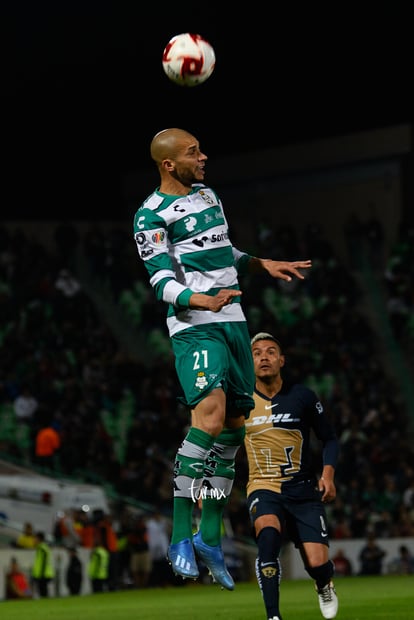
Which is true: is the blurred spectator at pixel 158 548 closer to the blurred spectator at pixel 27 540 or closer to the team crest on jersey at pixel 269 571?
the blurred spectator at pixel 27 540

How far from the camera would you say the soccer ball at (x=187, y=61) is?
8734 mm

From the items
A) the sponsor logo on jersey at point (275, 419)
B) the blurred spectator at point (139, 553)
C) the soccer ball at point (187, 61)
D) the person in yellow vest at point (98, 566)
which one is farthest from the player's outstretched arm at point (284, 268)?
the blurred spectator at point (139, 553)

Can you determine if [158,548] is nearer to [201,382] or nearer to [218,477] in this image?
[218,477]

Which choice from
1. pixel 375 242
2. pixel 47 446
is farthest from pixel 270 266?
pixel 375 242

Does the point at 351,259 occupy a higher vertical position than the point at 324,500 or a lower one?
higher

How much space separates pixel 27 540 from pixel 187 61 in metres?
15.3

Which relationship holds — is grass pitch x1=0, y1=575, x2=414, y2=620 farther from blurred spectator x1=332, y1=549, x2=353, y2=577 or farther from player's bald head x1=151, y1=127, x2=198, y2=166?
player's bald head x1=151, y1=127, x2=198, y2=166

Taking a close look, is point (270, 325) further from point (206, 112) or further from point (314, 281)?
point (206, 112)

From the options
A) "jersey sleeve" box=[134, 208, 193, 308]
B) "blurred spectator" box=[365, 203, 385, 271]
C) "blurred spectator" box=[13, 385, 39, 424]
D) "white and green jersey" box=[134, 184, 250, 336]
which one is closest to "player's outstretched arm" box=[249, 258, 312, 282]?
"white and green jersey" box=[134, 184, 250, 336]

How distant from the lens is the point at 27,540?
22656mm

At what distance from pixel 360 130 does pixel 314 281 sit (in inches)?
218

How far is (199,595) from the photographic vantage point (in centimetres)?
2005

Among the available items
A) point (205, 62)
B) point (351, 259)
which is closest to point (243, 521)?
point (351, 259)

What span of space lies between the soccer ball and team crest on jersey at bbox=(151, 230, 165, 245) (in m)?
1.18
